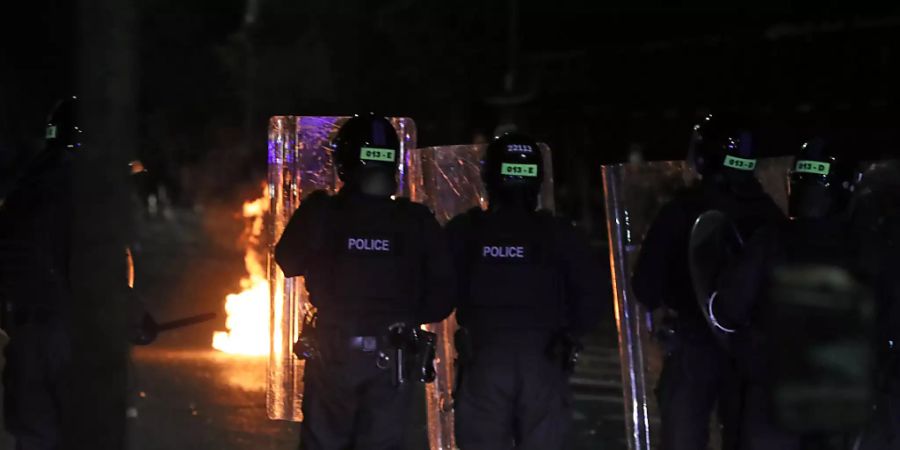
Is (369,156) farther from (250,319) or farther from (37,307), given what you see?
(250,319)

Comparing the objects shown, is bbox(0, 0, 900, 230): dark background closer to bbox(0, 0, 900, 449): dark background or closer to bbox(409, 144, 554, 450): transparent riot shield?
bbox(0, 0, 900, 449): dark background

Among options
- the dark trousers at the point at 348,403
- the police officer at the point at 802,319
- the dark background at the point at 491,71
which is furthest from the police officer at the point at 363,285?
the dark background at the point at 491,71

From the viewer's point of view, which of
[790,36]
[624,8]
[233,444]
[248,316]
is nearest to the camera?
[233,444]

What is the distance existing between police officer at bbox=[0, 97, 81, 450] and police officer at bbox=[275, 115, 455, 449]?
93cm

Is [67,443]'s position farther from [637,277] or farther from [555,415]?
[637,277]

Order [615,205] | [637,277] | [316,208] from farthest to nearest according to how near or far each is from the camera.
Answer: [615,205] < [637,277] < [316,208]

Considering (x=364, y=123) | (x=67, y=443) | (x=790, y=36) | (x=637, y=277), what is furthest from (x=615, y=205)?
(x=790, y=36)

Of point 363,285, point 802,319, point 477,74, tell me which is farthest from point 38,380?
point 477,74

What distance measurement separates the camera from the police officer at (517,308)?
5438 millimetres

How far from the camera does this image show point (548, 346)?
5480mm

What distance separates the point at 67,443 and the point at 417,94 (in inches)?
681

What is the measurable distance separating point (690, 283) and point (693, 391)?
494 millimetres

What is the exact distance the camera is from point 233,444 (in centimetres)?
814

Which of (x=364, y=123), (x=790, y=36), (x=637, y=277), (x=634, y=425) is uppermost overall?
(x=790, y=36)
